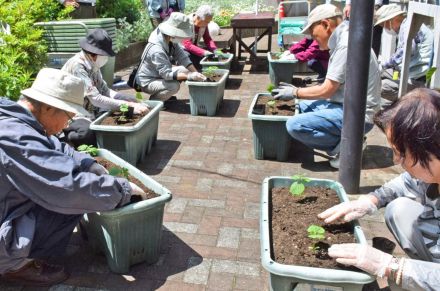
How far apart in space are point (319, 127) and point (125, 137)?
5.61 ft

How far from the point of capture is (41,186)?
2098 millimetres

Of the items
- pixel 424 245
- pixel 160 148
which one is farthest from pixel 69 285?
pixel 160 148

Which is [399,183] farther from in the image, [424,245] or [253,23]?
[253,23]

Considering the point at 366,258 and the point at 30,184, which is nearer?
the point at 366,258

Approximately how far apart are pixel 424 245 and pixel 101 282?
1758mm

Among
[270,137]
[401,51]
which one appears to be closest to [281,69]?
[401,51]

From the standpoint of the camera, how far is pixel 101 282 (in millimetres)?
2516

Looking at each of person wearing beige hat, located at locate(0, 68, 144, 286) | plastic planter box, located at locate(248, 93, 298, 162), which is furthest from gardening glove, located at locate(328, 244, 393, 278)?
plastic planter box, located at locate(248, 93, 298, 162)

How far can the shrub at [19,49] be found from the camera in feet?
12.3

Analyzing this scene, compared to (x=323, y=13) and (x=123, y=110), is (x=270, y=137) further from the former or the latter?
(x=123, y=110)

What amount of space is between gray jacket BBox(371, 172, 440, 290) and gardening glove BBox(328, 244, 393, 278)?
85mm

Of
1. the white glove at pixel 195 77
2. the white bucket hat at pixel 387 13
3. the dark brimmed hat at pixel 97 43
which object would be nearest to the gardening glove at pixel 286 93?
the white glove at pixel 195 77

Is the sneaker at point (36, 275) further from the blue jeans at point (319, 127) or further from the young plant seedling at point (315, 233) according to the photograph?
the blue jeans at point (319, 127)

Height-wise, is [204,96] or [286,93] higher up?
[286,93]
